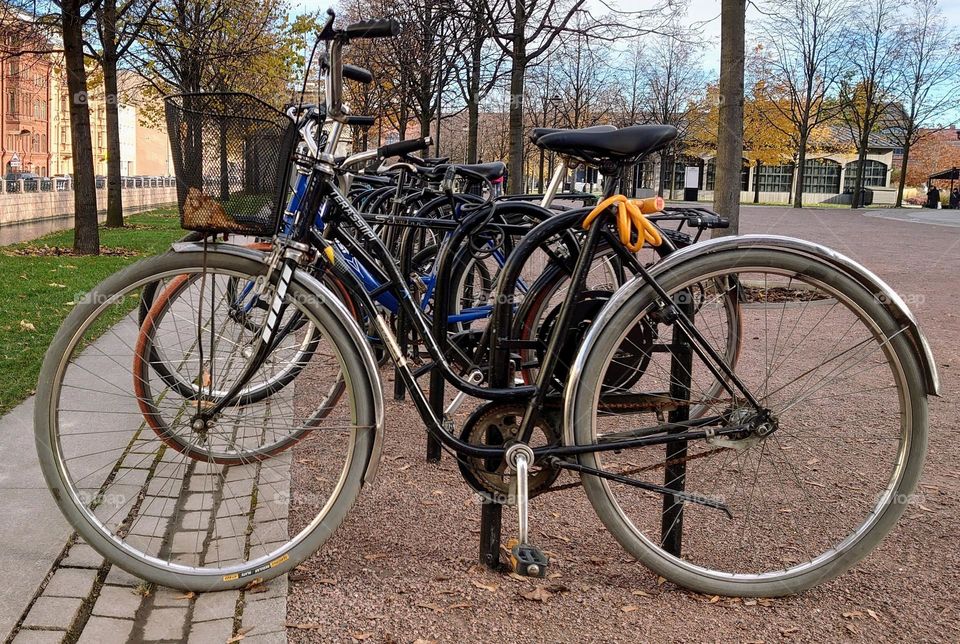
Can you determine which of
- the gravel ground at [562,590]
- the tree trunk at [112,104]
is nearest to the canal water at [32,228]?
the tree trunk at [112,104]

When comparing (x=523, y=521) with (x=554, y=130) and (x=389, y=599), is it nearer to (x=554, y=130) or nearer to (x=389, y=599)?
(x=389, y=599)

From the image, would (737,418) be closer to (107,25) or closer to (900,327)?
(900,327)

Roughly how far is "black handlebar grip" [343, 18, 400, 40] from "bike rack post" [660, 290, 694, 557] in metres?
1.19

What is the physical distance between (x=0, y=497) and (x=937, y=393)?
3257mm

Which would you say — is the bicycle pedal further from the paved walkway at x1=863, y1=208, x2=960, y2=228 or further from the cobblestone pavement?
the paved walkway at x1=863, y1=208, x2=960, y2=228

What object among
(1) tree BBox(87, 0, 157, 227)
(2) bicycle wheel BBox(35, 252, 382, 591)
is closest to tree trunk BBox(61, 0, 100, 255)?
(1) tree BBox(87, 0, 157, 227)

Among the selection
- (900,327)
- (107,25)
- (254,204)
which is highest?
(107,25)

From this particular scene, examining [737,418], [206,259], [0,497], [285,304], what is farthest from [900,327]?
[0,497]

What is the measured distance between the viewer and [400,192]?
5715 mm

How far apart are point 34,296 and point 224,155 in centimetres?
725

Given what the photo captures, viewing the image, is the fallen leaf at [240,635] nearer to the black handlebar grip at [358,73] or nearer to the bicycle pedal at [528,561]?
the bicycle pedal at [528,561]

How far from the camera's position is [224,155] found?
2.64m

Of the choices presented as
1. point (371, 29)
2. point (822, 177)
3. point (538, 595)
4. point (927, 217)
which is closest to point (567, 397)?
point (538, 595)

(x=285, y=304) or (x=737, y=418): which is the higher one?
(x=285, y=304)
